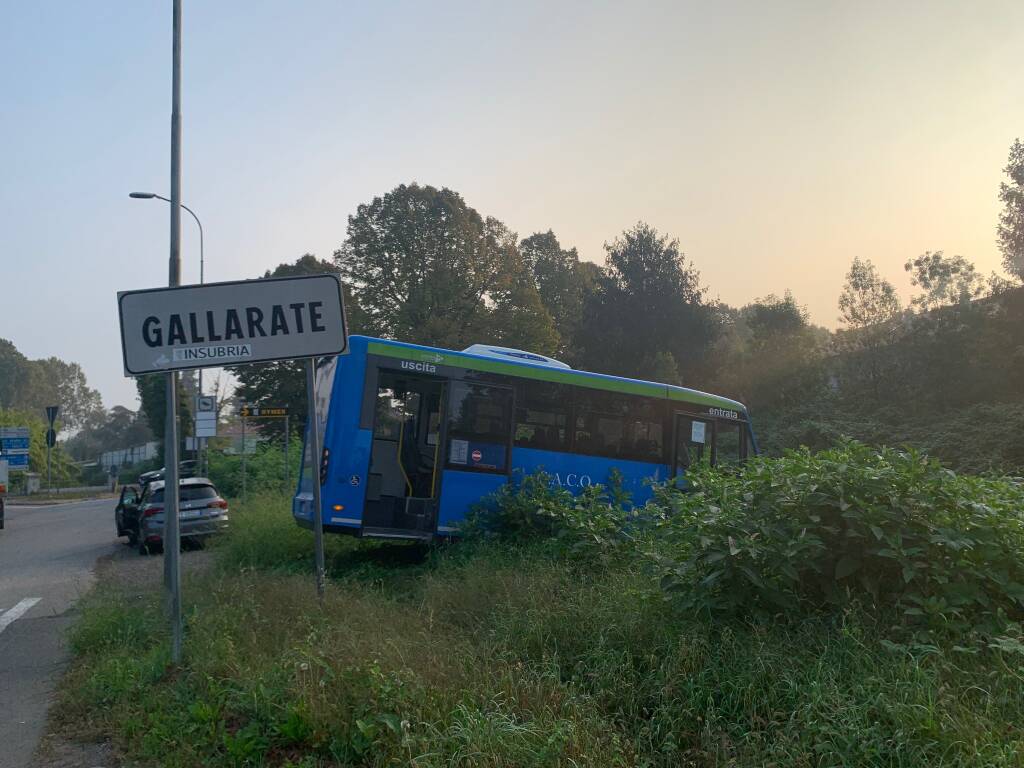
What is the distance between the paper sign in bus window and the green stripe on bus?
1.13 metres

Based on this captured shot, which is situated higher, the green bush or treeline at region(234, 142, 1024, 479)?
treeline at region(234, 142, 1024, 479)

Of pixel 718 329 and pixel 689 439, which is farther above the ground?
pixel 718 329

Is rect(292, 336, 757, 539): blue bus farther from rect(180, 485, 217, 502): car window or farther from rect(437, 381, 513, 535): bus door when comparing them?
rect(180, 485, 217, 502): car window

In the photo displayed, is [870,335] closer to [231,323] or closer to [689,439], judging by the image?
[689,439]

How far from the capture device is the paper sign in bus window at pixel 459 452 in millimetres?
12289

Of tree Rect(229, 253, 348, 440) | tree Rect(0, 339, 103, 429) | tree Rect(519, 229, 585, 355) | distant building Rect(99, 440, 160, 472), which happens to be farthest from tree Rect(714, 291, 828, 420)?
tree Rect(0, 339, 103, 429)

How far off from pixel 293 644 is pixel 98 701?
4.91 feet

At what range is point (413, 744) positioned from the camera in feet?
14.2

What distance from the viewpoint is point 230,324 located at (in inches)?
278

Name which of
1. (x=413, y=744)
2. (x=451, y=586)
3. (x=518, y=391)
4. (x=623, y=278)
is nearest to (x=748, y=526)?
(x=413, y=744)

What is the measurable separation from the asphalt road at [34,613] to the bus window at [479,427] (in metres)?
5.21

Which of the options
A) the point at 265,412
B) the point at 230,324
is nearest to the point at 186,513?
the point at 265,412

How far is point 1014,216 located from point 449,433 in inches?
1186

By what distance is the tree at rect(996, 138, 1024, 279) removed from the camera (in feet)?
107
